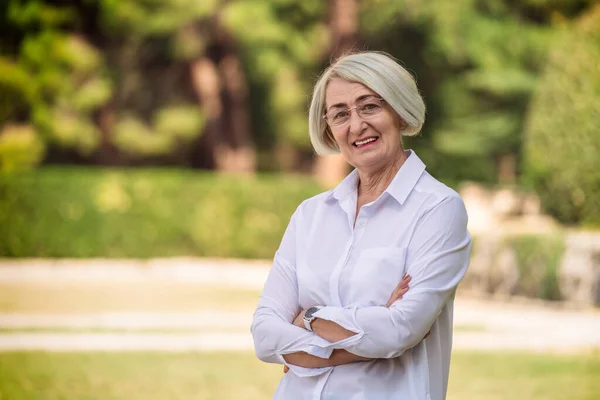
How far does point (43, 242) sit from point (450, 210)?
18.7 m

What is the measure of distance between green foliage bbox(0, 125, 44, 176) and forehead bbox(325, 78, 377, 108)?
21.5 meters

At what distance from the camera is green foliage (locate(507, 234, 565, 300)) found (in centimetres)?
1325

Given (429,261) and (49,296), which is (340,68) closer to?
(429,261)

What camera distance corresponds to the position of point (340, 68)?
8.20ft

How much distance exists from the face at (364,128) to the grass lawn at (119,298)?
1062cm

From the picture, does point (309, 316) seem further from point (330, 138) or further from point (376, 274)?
point (330, 138)

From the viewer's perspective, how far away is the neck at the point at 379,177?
8.39ft

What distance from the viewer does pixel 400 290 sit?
7.68 feet

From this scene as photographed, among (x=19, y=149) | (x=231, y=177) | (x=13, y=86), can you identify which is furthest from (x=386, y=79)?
(x=13, y=86)

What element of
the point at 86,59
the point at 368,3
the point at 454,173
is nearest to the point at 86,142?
the point at 86,59

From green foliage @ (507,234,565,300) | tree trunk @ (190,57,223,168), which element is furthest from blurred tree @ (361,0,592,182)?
green foliage @ (507,234,565,300)

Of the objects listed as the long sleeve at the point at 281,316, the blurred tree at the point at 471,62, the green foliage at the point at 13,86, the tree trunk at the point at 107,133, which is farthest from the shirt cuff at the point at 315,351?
the tree trunk at the point at 107,133

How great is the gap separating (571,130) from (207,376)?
6904 millimetres

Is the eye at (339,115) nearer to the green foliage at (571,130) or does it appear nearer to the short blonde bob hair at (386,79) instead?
the short blonde bob hair at (386,79)
